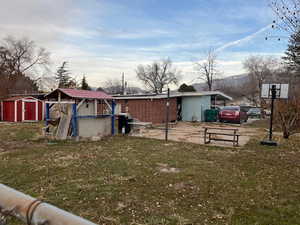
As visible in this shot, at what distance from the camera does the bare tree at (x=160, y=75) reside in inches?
2034

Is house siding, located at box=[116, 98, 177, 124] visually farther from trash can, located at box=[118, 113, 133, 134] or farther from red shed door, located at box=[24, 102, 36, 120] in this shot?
red shed door, located at box=[24, 102, 36, 120]

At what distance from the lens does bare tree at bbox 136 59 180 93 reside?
5166 cm

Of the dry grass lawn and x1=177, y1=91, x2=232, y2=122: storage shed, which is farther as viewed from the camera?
x1=177, y1=91, x2=232, y2=122: storage shed


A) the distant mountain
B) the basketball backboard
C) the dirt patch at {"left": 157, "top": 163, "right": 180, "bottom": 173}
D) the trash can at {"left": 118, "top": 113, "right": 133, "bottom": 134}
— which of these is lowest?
the dirt patch at {"left": 157, "top": 163, "right": 180, "bottom": 173}

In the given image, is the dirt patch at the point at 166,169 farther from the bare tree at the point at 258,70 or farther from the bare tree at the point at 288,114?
the bare tree at the point at 258,70

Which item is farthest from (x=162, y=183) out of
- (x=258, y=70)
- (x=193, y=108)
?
(x=258, y=70)

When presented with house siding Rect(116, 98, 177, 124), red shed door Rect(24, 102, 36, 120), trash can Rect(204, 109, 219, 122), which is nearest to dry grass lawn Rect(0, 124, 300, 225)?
house siding Rect(116, 98, 177, 124)

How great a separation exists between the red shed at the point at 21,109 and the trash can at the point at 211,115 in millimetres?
16213

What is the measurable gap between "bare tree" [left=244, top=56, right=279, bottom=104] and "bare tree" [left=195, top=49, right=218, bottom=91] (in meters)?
8.25

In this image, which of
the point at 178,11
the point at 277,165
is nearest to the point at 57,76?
the point at 178,11

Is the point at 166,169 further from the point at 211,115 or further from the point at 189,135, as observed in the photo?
the point at 211,115

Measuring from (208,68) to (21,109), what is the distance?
110ft

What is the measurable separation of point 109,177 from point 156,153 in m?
2.72

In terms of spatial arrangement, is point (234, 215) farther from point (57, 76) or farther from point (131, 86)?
point (131, 86)
